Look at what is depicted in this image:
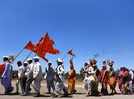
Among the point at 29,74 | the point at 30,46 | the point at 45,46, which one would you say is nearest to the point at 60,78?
the point at 29,74

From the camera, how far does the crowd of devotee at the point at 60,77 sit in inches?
915

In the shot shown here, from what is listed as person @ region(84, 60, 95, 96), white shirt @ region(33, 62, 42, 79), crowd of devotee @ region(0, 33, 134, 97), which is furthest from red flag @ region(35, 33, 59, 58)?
white shirt @ region(33, 62, 42, 79)

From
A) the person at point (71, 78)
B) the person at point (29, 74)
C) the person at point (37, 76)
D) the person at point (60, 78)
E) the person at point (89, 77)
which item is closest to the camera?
the person at point (37, 76)

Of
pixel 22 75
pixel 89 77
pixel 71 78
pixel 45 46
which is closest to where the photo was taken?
pixel 89 77

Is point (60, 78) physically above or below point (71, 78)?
below

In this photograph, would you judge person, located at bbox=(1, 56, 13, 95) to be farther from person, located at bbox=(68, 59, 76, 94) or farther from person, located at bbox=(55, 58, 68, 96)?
person, located at bbox=(68, 59, 76, 94)

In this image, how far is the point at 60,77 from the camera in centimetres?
2319

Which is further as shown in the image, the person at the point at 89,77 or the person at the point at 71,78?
the person at the point at 71,78

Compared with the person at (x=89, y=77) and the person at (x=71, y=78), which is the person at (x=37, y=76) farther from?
the person at (x=71, y=78)

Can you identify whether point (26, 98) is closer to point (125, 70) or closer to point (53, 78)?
point (53, 78)

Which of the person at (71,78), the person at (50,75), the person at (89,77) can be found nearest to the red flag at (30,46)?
the person at (71,78)

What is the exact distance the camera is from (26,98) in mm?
21891

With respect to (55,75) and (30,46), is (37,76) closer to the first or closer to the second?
(55,75)

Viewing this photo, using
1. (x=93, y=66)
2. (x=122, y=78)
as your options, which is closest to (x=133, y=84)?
(x=122, y=78)
